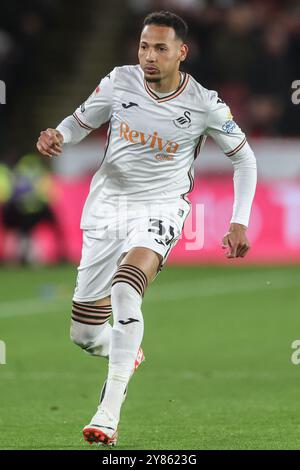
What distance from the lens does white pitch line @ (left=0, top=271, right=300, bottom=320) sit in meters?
14.8

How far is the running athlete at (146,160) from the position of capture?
24.1ft

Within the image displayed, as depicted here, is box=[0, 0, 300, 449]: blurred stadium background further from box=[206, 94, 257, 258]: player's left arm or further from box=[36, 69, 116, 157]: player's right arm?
box=[36, 69, 116, 157]: player's right arm

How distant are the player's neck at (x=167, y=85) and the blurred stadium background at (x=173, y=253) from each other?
1.99 meters

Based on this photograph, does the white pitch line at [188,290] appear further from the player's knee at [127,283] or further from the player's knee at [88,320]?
the player's knee at [127,283]

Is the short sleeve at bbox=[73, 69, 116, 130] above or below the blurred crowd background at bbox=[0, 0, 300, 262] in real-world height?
below

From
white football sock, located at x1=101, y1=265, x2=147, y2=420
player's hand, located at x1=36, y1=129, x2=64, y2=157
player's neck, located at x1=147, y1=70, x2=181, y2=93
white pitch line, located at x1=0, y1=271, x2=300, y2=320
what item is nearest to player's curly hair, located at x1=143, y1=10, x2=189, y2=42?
player's neck, located at x1=147, y1=70, x2=181, y2=93

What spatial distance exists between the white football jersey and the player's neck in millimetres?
35

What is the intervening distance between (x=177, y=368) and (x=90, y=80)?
14.2 m

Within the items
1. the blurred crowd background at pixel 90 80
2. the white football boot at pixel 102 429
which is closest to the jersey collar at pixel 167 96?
the white football boot at pixel 102 429

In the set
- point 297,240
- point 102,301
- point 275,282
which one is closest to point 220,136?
point 102,301

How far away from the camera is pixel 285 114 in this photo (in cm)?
2075

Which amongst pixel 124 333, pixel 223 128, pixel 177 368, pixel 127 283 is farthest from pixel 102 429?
pixel 177 368

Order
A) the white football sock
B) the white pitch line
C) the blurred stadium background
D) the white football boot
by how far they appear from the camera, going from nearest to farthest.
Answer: the white football boot → the white football sock → the blurred stadium background → the white pitch line
